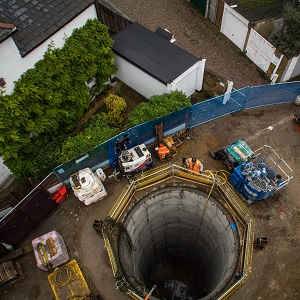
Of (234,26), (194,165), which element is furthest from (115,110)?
(234,26)

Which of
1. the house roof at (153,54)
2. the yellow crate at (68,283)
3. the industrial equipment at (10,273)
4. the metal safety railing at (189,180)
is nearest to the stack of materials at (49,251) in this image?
the yellow crate at (68,283)

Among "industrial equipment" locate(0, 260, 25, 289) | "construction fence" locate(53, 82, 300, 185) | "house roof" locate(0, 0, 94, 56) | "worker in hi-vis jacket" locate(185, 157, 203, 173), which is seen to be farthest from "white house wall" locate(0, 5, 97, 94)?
"worker in hi-vis jacket" locate(185, 157, 203, 173)

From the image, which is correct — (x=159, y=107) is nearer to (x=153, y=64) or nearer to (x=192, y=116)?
(x=192, y=116)

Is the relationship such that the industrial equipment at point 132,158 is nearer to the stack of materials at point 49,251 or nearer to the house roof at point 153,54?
the house roof at point 153,54

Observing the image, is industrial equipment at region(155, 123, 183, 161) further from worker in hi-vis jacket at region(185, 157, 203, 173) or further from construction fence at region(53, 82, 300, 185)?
worker in hi-vis jacket at region(185, 157, 203, 173)

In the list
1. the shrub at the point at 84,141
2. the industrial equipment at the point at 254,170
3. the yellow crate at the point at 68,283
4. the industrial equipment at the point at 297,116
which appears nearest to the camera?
the yellow crate at the point at 68,283

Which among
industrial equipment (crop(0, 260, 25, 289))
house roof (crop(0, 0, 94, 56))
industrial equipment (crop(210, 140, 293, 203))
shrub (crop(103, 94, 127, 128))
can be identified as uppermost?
house roof (crop(0, 0, 94, 56))
